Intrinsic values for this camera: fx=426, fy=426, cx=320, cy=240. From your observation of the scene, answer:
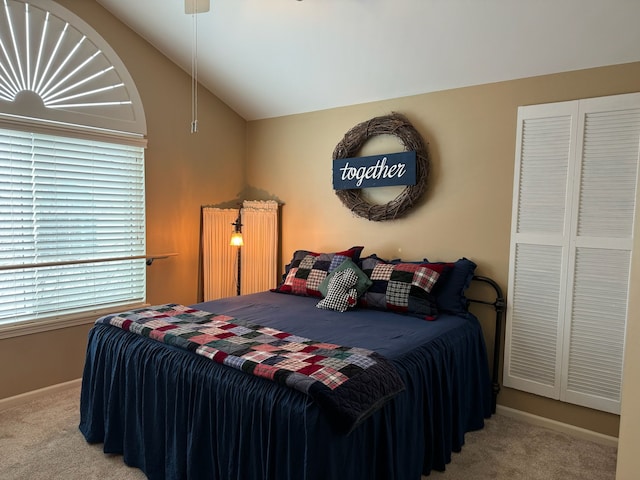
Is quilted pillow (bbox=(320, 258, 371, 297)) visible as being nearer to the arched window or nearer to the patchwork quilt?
the patchwork quilt

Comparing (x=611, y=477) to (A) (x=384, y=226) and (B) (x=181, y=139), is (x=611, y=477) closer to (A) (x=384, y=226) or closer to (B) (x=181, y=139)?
(A) (x=384, y=226)

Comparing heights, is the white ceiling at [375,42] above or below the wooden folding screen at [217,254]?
above

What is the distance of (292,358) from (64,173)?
2.39 metres

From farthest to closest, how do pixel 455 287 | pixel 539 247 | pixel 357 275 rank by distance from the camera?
pixel 357 275 → pixel 455 287 → pixel 539 247

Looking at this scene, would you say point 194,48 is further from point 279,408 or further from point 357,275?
point 279,408

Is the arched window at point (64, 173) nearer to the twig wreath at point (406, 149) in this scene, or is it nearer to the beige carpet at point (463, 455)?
the beige carpet at point (463, 455)

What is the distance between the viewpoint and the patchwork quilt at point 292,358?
60.6 inches

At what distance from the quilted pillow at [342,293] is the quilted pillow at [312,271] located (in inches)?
7.9

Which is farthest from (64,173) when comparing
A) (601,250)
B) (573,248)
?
(601,250)

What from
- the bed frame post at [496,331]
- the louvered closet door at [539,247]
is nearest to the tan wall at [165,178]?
the bed frame post at [496,331]

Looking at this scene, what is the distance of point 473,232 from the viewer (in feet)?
9.69

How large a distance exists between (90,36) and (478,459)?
382 cm

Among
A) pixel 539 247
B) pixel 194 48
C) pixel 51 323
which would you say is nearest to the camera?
pixel 539 247

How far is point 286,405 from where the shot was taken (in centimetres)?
156
